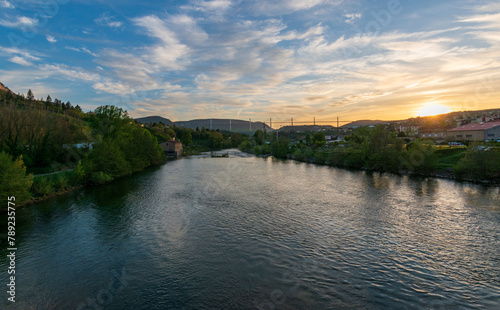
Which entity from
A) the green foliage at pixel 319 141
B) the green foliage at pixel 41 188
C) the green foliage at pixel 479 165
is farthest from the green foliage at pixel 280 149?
the green foliage at pixel 41 188

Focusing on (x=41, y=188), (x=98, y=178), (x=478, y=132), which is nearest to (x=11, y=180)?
(x=41, y=188)

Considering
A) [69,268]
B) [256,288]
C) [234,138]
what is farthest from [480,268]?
[234,138]

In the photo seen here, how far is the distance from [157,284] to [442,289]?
33.1 ft

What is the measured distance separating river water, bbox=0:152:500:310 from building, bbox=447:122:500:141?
1744 inches

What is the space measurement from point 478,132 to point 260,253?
6577 cm

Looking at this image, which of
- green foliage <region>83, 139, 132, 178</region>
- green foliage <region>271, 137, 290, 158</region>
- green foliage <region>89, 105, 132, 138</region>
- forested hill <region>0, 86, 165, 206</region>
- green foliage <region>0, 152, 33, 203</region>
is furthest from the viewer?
green foliage <region>271, 137, 290, 158</region>

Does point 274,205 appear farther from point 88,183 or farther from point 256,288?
point 88,183

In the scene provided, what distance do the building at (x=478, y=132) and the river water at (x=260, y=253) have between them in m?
44.3

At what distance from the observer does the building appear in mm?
53062

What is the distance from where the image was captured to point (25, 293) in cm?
895

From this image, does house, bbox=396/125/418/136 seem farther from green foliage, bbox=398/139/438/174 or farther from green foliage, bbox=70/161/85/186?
green foliage, bbox=70/161/85/186

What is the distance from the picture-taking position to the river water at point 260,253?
8734 mm

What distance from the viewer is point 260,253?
11797 mm

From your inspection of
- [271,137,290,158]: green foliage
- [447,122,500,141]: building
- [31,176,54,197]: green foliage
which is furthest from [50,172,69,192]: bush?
[447,122,500,141]: building
